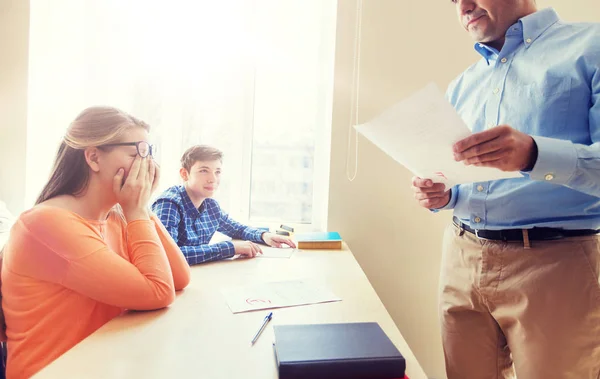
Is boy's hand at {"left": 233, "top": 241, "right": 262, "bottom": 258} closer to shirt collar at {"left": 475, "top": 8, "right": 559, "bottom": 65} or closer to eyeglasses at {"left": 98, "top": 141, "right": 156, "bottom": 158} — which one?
eyeglasses at {"left": 98, "top": 141, "right": 156, "bottom": 158}

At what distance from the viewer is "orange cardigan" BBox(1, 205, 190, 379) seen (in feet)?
2.79

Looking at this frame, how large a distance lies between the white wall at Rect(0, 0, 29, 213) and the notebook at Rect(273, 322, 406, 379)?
6.52 ft

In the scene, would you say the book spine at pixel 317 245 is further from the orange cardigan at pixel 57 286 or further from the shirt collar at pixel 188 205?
the orange cardigan at pixel 57 286

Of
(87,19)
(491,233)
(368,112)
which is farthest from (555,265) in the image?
(87,19)

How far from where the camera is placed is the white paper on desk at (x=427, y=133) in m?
0.73

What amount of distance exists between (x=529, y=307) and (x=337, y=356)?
0.53 meters

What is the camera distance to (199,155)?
5.39ft

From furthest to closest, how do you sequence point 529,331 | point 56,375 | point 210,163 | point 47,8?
1. point 47,8
2. point 210,163
3. point 529,331
4. point 56,375

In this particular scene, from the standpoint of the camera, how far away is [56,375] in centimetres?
67

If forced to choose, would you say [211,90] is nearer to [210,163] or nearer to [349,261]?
[210,163]

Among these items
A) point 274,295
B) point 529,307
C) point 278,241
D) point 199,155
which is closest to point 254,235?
point 278,241

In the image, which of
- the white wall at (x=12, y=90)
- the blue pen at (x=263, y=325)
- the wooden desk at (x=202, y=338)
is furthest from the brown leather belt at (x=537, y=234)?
the white wall at (x=12, y=90)

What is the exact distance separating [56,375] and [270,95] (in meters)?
1.70

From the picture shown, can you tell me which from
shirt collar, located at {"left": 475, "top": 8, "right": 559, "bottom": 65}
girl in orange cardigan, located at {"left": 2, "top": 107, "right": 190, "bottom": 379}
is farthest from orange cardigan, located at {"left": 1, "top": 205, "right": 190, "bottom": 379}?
shirt collar, located at {"left": 475, "top": 8, "right": 559, "bottom": 65}
